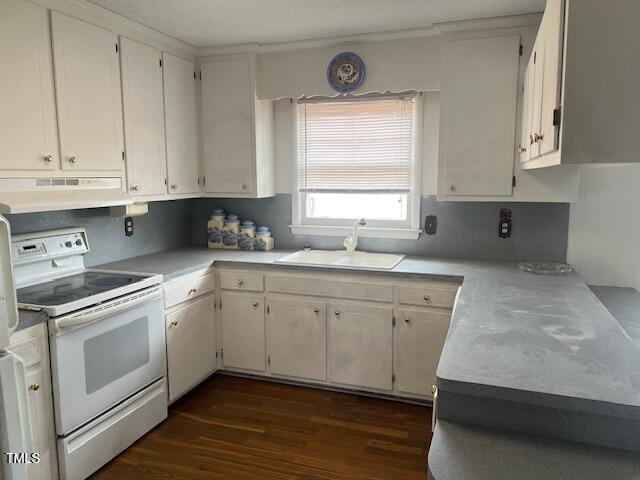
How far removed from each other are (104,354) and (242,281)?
3.52 ft

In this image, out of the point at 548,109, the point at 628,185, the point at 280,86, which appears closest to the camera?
the point at 548,109

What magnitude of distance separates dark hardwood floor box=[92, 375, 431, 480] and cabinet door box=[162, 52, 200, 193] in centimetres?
144

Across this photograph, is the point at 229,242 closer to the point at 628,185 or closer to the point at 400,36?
the point at 400,36

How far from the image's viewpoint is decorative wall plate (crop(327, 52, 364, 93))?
3.19 meters

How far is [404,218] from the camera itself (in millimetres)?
3486

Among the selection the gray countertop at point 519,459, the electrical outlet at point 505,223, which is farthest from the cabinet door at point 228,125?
the gray countertop at point 519,459

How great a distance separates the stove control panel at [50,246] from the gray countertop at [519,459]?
222 centimetres

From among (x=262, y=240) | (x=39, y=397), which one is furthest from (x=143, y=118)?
(x=39, y=397)

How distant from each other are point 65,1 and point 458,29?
2122 mm

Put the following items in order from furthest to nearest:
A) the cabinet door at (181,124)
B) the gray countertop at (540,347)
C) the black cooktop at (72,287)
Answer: the cabinet door at (181,124) < the black cooktop at (72,287) < the gray countertop at (540,347)

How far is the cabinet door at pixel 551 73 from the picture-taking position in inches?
57.2

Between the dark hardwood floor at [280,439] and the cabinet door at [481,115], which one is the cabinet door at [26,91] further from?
the cabinet door at [481,115]

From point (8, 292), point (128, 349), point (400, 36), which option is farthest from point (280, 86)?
point (8, 292)

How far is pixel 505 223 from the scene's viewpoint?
321 centimetres
